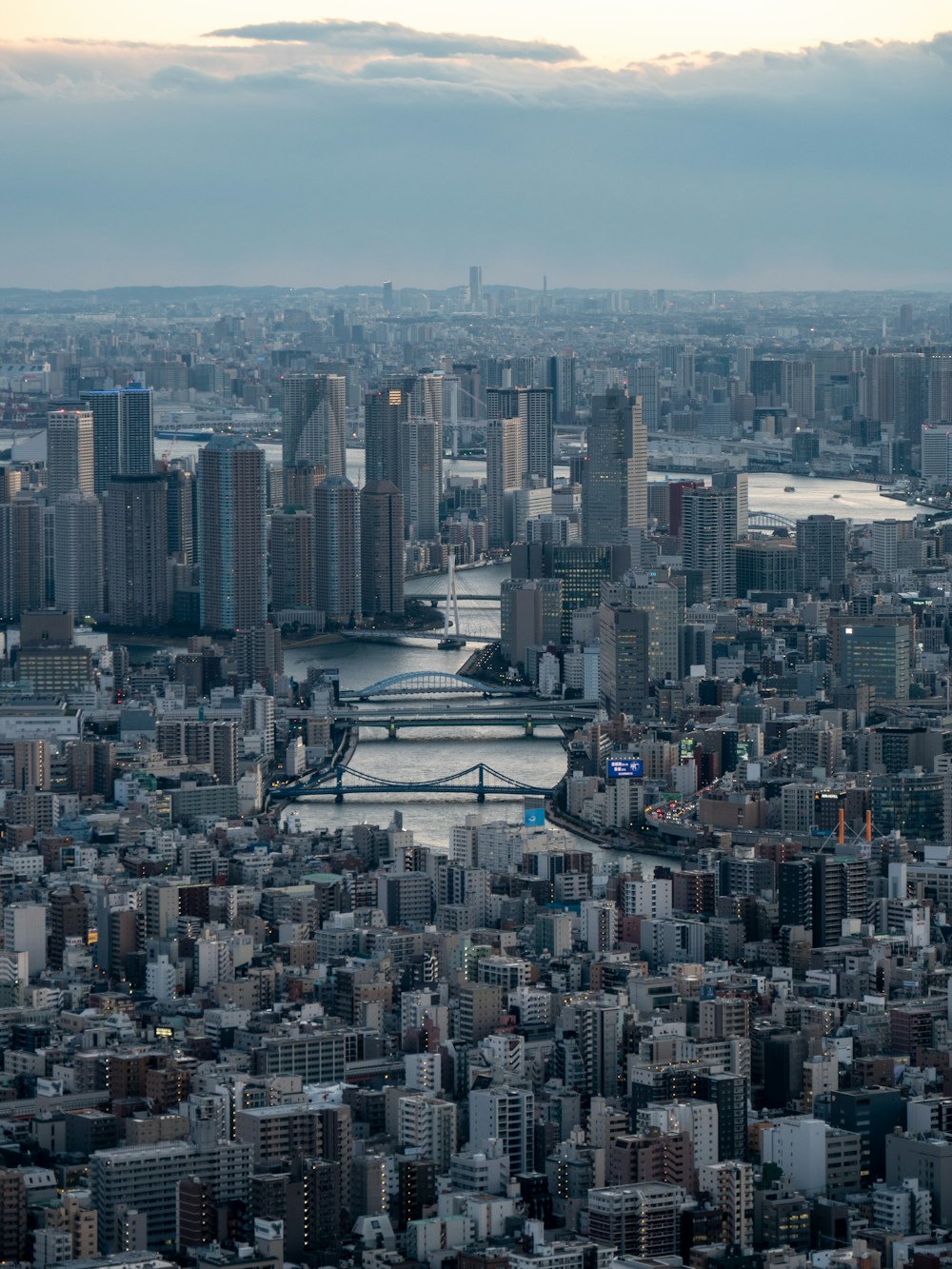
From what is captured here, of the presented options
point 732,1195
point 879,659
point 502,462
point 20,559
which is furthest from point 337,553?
point 732,1195

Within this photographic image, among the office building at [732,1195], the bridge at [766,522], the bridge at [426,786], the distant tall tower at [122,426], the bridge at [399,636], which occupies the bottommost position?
the bridge at [399,636]

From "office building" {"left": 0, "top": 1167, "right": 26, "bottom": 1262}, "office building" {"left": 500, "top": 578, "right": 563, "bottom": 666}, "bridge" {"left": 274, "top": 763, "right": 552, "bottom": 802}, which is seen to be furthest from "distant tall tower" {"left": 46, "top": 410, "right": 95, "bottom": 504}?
"office building" {"left": 0, "top": 1167, "right": 26, "bottom": 1262}

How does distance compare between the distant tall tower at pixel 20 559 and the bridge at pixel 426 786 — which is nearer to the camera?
the bridge at pixel 426 786

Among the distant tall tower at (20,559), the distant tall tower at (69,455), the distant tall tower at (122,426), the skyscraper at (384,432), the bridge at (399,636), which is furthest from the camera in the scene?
the skyscraper at (384,432)

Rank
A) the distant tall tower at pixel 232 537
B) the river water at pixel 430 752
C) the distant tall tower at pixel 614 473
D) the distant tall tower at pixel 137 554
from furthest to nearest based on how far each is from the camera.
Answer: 1. the distant tall tower at pixel 614 473
2. the distant tall tower at pixel 137 554
3. the distant tall tower at pixel 232 537
4. the river water at pixel 430 752

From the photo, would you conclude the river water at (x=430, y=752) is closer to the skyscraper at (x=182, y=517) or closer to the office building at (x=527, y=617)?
the office building at (x=527, y=617)

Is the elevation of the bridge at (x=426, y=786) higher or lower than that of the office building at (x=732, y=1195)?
lower

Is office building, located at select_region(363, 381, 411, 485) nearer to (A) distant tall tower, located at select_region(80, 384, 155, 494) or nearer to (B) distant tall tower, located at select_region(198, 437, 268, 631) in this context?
(A) distant tall tower, located at select_region(80, 384, 155, 494)

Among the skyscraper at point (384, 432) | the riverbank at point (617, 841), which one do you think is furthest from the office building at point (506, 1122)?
the skyscraper at point (384, 432)
